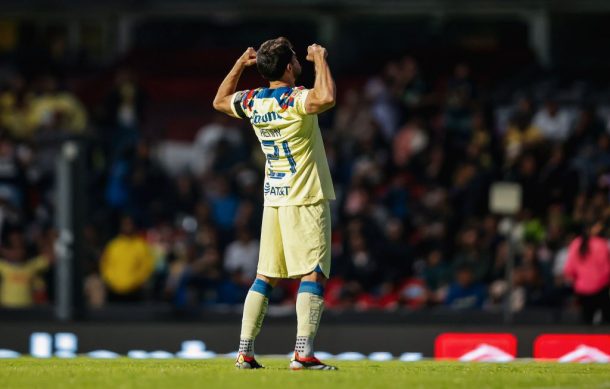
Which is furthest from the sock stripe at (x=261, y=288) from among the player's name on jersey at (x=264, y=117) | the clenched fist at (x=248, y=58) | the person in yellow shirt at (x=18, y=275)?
the person in yellow shirt at (x=18, y=275)

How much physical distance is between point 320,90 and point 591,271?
842 centimetres

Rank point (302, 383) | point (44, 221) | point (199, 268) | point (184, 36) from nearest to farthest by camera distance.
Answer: point (302, 383)
point (199, 268)
point (44, 221)
point (184, 36)

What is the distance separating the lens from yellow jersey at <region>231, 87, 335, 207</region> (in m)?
10.9

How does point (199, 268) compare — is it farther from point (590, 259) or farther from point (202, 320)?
point (590, 259)

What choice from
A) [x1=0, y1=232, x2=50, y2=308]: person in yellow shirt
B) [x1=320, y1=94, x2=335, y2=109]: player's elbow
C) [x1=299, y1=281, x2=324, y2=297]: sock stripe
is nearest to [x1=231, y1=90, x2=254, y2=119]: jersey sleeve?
[x1=320, y1=94, x2=335, y2=109]: player's elbow

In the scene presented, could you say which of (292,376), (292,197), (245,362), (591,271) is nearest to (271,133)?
(292,197)

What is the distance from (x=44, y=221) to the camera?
76.5ft

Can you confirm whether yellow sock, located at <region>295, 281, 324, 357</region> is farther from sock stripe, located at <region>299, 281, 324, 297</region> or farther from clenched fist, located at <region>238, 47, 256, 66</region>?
clenched fist, located at <region>238, 47, 256, 66</region>

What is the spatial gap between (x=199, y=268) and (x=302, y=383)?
11.4 meters

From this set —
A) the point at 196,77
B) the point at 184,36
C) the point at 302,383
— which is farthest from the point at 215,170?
the point at 302,383

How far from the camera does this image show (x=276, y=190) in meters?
11.0

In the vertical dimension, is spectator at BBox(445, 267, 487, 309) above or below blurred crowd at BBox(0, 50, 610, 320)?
below

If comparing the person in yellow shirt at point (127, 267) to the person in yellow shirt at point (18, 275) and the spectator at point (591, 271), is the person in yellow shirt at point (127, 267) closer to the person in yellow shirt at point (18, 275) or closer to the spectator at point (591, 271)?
the person in yellow shirt at point (18, 275)

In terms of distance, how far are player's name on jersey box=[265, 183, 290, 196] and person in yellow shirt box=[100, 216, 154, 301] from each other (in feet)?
34.4
